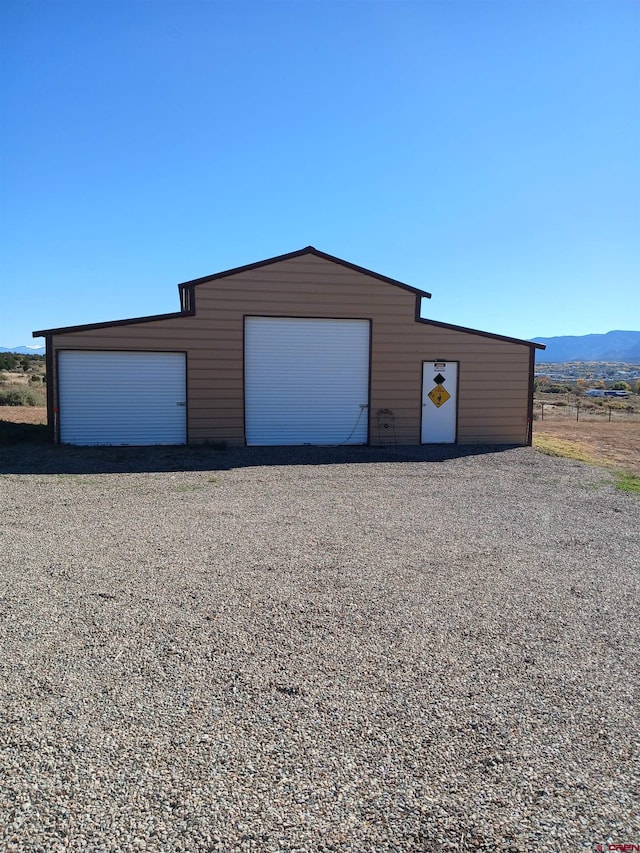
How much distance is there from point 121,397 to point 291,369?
4188 mm

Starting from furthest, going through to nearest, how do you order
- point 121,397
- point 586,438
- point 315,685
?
point 586,438 → point 121,397 → point 315,685

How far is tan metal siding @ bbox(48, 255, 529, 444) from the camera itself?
1438cm

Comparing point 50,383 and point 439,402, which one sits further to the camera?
point 439,402

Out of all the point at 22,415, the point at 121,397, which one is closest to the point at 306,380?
the point at 121,397

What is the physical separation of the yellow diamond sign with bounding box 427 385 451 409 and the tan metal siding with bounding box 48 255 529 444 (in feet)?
1.29

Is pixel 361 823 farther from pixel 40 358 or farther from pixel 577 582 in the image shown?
pixel 40 358

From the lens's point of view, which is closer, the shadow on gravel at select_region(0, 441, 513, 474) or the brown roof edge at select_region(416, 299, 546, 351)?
the shadow on gravel at select_region(0, 441, 513, 474)

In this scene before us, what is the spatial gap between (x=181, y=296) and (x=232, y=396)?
5.05m

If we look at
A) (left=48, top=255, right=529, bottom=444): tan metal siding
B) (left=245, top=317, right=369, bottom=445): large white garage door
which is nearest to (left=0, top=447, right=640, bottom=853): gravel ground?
(left=48, top=255, right=529, bottom=444): tan metal siding

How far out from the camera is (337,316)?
15.1 meters

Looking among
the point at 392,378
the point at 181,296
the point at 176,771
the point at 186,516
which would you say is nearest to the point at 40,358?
the point at 181,296

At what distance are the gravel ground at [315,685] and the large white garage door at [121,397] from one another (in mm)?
6855

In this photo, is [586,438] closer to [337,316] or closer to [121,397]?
[337,316]

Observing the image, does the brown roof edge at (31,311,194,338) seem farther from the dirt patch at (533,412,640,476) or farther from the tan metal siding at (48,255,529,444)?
the dirt patch at (533,412,640,476)
